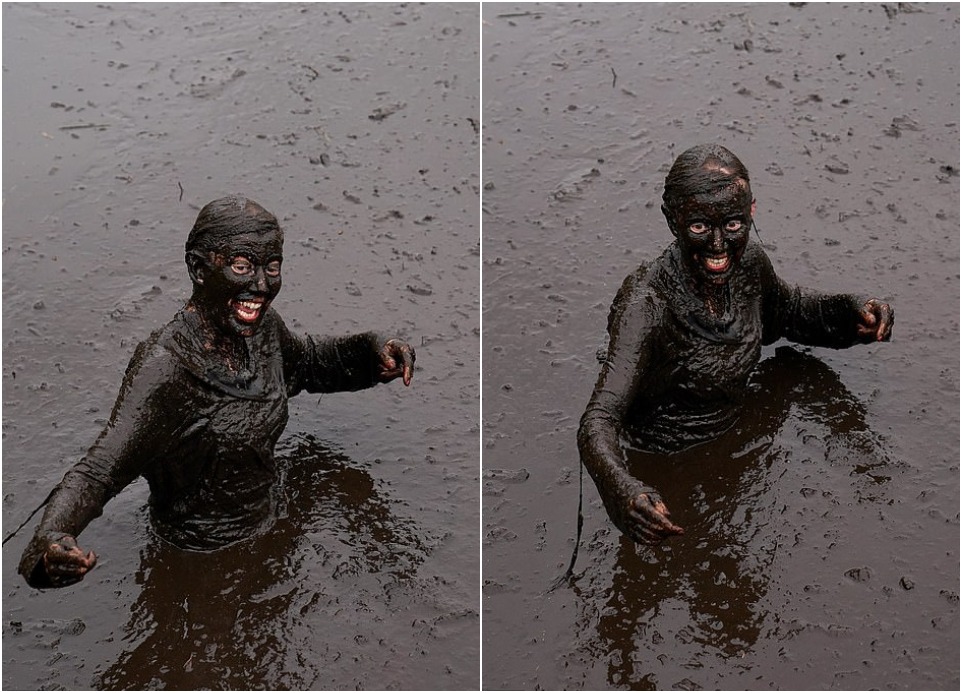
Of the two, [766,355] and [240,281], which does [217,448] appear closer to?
[240,281]

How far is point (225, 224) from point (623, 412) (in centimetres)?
170

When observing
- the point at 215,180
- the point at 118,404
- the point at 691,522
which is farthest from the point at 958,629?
the point at 215,180

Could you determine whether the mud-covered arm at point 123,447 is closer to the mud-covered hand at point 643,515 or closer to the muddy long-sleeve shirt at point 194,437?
the muddy long-sleeve shirt at point 194,437

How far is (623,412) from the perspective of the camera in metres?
5.69

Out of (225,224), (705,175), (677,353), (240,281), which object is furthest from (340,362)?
(705,175)

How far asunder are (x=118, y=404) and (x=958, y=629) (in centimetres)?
326

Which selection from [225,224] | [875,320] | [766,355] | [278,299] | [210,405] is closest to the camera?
[225,224]

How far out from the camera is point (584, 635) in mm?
5547

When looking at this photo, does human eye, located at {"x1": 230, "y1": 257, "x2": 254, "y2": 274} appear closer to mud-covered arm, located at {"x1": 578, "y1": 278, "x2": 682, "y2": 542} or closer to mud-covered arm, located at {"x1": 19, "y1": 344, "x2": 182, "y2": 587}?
mud-covered arm, located at {"x1": 19, "y1": 344, "x2": 182, "y2": 587}

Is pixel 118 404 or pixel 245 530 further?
pixel 245 530

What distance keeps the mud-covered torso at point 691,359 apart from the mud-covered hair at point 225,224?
1.60 meters

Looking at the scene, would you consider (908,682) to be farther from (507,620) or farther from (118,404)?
(118,404)

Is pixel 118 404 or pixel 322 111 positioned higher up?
pixel 322 111

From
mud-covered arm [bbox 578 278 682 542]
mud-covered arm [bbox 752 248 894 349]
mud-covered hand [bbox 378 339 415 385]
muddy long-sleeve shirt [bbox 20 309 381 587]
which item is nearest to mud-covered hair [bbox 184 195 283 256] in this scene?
muddy long-sleeve shirt [bbox 20 309 381 587]
